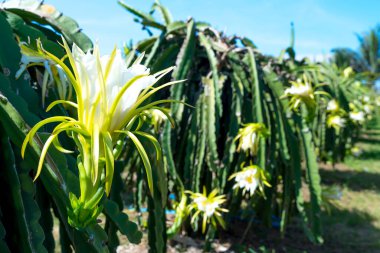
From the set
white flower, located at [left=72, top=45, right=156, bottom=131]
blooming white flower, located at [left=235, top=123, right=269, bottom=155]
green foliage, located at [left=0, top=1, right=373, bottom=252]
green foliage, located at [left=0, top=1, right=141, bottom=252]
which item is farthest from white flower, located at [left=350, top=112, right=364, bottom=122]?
white flower, located at [left=72, top=45, right=156, bottom=131]

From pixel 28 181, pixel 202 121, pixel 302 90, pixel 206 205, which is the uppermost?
pixel 302 90

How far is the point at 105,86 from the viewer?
0.55 meters

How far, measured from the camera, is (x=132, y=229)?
929 millimetres

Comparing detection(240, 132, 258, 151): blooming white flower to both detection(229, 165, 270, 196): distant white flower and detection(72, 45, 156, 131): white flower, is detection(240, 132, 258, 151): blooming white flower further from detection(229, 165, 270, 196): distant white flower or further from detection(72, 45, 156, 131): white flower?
detection(72, 45, 156, 131): white flower

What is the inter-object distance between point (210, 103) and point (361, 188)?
3.00 metres

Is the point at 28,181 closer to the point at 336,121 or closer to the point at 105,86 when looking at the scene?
the point at 105,86

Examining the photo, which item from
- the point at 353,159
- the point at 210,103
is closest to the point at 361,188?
the point at 353,159

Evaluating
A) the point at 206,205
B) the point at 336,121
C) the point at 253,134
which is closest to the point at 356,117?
the point at 336,121

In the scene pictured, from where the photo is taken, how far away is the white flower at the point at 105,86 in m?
0.54

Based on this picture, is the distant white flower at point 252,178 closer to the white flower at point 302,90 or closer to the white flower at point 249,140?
the white flower at point 249,140

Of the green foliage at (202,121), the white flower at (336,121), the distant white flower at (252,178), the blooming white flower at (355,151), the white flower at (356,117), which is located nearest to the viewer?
the green foliage at (202,121)

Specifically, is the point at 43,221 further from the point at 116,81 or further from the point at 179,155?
the point at 179,155

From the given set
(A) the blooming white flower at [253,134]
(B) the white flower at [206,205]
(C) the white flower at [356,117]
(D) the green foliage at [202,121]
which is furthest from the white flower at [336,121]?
(B) the white flower at [206,205]

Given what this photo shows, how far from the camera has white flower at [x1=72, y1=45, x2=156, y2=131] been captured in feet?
1.76
